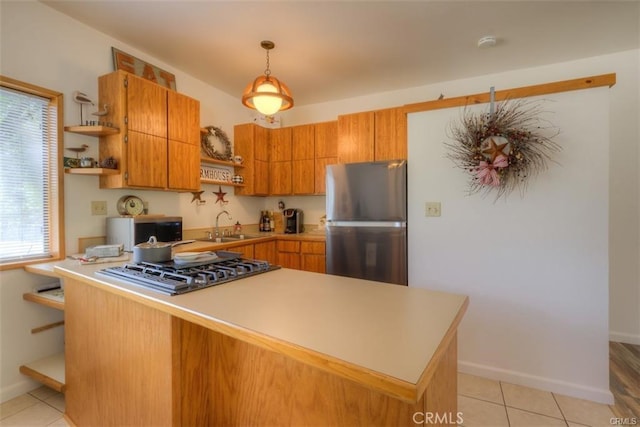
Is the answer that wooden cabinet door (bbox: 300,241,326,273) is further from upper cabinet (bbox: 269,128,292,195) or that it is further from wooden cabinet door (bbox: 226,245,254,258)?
upper cabinet (bbox: 269,128,292,195)

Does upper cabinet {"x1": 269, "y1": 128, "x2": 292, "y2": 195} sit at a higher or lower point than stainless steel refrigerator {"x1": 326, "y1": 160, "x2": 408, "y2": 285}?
higher

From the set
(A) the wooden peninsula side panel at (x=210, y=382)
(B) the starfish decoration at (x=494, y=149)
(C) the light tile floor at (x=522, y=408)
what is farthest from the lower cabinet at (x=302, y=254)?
(A) the wooden peninsula side panel at (x=210, y=382)

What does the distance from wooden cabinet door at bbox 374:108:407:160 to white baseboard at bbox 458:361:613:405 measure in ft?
6.29

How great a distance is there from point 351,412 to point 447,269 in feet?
5.48

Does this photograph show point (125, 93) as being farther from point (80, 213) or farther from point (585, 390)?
point (585, 390)

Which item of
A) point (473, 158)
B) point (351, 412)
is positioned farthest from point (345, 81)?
point (351, 412)

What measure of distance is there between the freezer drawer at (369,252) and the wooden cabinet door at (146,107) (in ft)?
5.83

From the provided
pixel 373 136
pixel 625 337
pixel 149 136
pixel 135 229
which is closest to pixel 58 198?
pixel 135 229

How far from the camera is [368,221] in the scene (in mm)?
2705

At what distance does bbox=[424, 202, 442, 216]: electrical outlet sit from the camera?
7.64ft

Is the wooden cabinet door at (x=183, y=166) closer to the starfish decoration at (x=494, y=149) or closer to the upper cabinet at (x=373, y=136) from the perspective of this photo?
the upper cabinet at (x=373, y=136)

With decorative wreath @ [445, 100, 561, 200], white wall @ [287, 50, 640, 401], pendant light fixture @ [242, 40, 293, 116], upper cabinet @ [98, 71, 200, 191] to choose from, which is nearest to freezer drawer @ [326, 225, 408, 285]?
white wall @ [287, 50, 640, 401]

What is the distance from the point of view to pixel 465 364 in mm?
2229

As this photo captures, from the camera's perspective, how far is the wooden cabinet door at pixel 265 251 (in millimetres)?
3194
